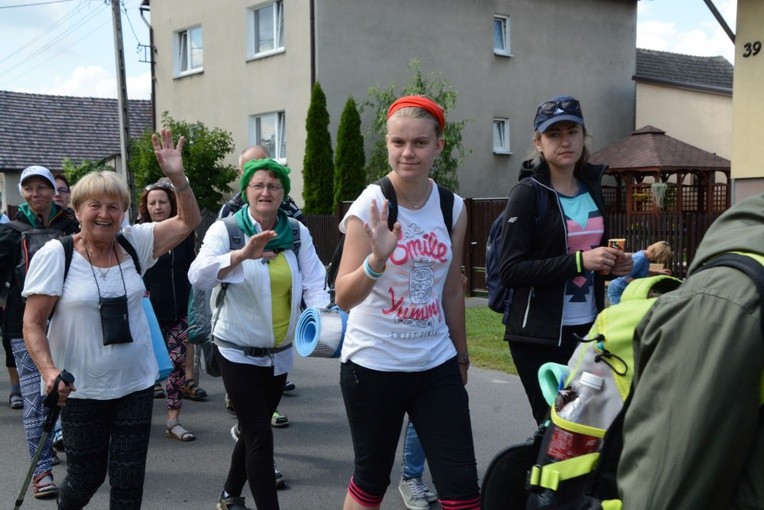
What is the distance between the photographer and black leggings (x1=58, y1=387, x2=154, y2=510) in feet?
12.7

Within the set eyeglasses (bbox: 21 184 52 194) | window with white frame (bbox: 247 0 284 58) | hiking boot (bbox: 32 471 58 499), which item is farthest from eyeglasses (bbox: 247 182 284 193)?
window with white frame (bbox: 247 0 284 58)

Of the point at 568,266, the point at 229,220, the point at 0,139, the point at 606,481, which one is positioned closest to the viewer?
the point at 606,481

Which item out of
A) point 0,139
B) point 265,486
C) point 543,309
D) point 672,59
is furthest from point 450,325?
point 0,139

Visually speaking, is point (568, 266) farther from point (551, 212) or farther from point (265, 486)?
point (265, 486)

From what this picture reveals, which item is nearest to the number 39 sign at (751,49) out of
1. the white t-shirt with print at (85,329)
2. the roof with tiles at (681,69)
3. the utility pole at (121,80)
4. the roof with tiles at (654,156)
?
the white t-shirt with print at (85,329)

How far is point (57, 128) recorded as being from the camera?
125ft

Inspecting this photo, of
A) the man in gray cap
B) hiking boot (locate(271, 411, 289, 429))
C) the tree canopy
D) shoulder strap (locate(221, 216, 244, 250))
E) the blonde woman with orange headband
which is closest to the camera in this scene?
the blonde woman with orange headband

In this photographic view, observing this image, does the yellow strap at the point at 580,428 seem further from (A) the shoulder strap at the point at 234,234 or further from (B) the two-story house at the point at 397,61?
(B) the two-story house at the point at 397,61

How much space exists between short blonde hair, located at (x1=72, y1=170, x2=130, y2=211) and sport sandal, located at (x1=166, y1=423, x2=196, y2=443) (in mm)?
2980

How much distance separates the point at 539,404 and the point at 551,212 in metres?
0.87

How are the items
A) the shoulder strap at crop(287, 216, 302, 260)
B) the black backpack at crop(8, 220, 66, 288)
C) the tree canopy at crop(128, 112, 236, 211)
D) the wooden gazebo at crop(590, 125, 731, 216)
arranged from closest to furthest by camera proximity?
the shoulder strap at crop(287, 216, 302, 260) < the black backpack at crop(8, 220, 66, 288) < the wooden gazebo at crop(590, 125, 731, 216) < the tree canopy at crop(128, 112, 236, 211)

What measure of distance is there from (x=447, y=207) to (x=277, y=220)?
59.3 inches

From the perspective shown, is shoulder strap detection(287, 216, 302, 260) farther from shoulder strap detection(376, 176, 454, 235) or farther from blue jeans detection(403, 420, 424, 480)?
shoulder strap detection(376, 176, 454, 235)

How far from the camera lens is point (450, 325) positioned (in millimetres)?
3688
